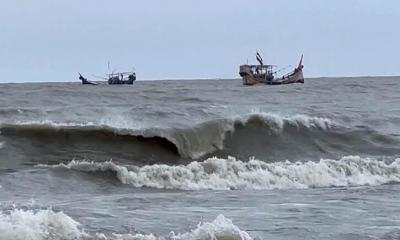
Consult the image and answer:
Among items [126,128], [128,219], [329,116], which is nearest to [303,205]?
[128,219]

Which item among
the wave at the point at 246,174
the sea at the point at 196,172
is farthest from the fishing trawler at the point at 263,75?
the wave at the point at 246,174

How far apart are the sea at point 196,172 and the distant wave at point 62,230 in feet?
0.05

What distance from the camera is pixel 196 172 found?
1441 cm

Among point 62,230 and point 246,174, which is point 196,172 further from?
point 62,230

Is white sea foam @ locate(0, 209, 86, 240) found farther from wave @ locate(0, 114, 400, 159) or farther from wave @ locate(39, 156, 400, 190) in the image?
wave @ locate(0, 114, 400, 159)

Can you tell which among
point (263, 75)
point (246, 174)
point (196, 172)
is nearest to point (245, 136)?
point (246, 174)

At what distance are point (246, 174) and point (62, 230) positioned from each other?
707cm

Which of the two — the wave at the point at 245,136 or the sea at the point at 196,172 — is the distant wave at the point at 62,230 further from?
the wave at the point at 245,136

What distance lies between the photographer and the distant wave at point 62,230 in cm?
754

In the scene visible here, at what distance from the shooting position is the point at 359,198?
11586 mm

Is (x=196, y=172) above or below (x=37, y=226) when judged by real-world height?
below

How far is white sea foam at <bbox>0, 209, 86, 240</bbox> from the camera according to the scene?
24.6ft

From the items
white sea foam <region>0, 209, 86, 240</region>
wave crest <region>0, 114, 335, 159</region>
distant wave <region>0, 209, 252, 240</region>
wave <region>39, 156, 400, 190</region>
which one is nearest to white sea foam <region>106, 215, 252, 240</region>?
distant wave <region>0, 209, 252, 240</region>

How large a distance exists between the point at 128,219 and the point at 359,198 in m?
4.13
